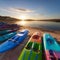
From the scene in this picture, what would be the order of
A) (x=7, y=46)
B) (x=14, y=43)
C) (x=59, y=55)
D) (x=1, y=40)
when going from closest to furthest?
(x=59, y=55) → (x=7, y=46) → (x=14, y=43) → (x=1, y=40)

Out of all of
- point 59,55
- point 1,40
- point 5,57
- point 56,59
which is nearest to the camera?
point 56,59

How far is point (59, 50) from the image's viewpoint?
7.00 metres

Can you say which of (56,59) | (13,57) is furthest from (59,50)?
(13,57)

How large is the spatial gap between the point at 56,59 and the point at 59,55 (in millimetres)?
534

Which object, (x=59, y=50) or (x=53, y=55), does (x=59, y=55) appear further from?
(x=59, y=50)

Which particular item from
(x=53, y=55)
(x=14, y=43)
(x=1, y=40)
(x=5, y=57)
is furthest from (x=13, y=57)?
(x=1, y=40)

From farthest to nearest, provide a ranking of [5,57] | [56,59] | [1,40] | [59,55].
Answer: [1,40], [5,57], [59,55], [56,59]

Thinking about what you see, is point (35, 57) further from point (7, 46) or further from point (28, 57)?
point (7, 46)

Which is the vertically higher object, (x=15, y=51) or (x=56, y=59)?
(x=56, y=59)

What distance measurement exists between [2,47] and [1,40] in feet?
7.94

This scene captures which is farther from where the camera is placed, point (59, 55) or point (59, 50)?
point (59, 50)

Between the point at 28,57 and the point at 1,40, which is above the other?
the point at 28,57

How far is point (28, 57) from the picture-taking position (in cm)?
594

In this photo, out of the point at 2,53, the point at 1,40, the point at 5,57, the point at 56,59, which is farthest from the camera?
the point at 1,40
